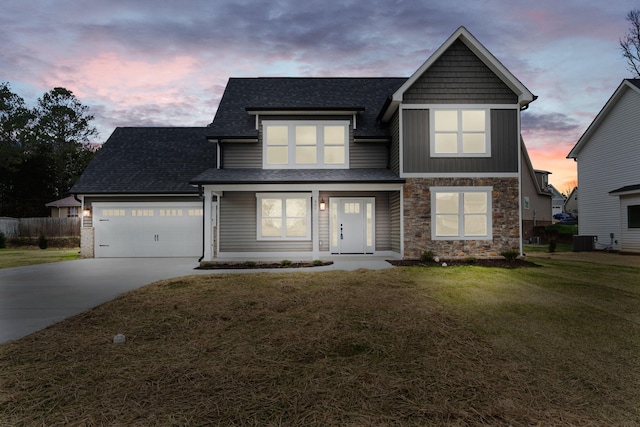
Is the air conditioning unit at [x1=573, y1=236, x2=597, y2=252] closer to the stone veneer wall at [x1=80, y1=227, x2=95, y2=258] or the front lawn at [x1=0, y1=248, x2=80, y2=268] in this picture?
the stone veneer wall at [x1=80, y1=227, x2=95, y2=258]

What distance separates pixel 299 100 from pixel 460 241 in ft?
31.1

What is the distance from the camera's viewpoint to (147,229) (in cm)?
1692

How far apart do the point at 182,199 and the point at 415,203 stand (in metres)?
10.6

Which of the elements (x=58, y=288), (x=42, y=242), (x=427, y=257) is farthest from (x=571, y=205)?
(x=42, y=242)

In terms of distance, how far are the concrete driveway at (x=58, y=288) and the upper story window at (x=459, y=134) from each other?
412 inches

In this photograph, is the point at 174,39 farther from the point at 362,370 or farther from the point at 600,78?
the point at 600,78

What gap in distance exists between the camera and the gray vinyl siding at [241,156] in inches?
626

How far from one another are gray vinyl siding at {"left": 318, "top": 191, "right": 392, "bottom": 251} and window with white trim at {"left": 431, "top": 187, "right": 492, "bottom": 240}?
2436mm

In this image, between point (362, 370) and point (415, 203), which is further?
point (415, 203)

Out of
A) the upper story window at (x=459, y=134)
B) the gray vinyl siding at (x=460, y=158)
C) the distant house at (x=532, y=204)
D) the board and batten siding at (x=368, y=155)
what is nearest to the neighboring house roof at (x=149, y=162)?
the board and batten siding at (x=368, y=155)

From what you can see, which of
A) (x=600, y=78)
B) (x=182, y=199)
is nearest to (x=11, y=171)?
(x=182, y=199)

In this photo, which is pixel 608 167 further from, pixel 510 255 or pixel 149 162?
pixel 149 162

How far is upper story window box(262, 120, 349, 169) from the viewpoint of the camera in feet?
51.7

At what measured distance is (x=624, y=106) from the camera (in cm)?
1836
